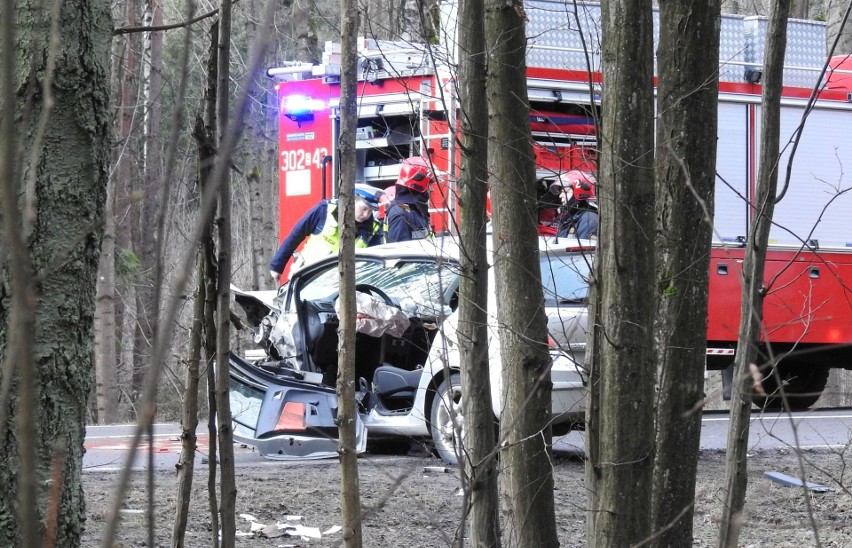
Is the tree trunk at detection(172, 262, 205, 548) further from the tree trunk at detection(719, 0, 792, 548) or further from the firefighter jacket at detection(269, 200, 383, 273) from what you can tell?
the firefighter jacket at detection(269, 200, 383, 273)

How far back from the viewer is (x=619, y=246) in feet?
10.2

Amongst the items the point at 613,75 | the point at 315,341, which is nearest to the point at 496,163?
the point at 613,75

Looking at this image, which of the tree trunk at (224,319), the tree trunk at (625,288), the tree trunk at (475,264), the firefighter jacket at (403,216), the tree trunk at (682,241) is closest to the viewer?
the tree trunk at (224,319)

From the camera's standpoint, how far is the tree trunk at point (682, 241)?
366 cm

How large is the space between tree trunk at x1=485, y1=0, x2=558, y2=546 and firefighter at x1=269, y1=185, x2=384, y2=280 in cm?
547

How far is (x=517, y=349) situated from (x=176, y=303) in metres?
3.13

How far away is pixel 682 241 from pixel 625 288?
2.35 ft

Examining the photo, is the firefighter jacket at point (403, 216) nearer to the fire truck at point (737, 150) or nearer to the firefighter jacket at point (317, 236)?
the firefighter jacket at point (317, 236)

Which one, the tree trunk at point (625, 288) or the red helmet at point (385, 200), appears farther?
the red helmet at point (385, 200)

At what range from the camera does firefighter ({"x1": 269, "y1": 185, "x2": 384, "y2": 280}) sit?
31.7 ft

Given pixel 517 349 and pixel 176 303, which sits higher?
pixel 176 303

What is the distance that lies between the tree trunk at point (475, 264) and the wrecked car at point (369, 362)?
239cm

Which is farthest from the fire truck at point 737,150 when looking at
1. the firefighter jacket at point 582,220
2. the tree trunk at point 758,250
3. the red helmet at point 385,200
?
the tree trunk at point 758,250

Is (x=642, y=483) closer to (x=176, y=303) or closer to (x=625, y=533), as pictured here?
(x=625, y=533)
